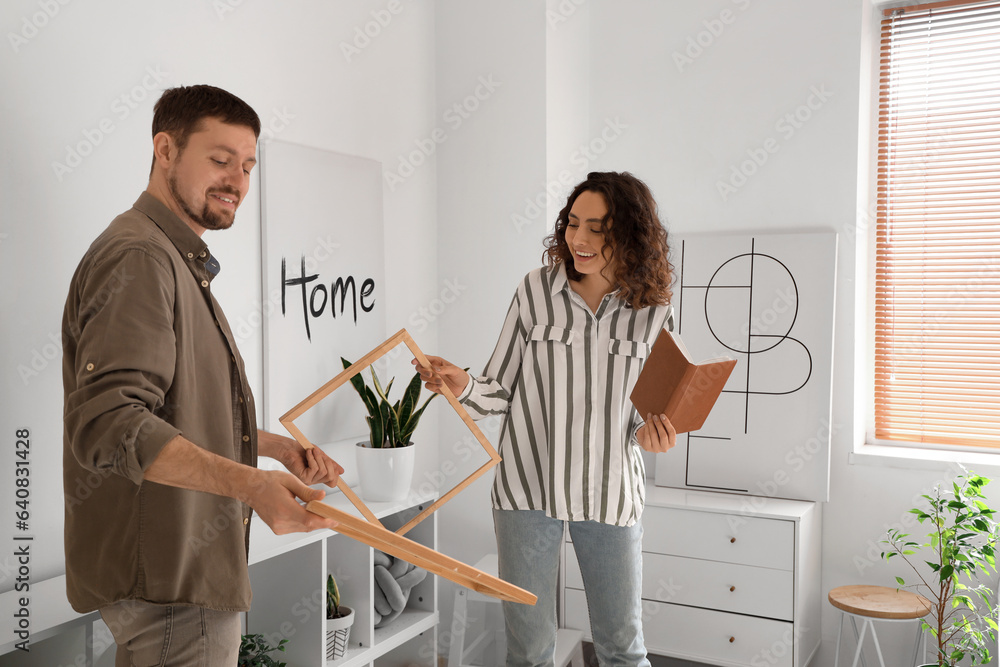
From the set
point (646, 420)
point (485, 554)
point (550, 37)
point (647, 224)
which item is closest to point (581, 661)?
point (485, 554)

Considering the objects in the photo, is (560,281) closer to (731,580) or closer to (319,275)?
(319,275)

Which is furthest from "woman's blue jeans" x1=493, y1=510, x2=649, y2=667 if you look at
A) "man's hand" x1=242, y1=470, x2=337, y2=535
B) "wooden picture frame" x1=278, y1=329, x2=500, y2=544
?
"man's hand" x1=242, y1=470, x2=337, y2=535

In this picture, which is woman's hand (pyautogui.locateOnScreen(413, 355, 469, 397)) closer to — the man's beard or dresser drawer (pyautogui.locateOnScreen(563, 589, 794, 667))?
the man's beard

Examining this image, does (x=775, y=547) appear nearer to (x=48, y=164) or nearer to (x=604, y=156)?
(x=604, y=156)

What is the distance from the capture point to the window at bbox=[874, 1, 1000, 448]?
2938mm

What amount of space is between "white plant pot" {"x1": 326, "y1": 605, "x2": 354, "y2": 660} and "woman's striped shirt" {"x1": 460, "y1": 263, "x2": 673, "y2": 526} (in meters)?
0.84

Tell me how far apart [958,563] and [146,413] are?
2.69 m

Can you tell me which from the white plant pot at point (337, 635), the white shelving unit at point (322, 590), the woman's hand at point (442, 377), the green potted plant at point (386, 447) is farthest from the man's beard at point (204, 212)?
the white plant pot at point (337, 635)

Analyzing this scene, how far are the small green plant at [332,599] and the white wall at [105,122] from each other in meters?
0.62

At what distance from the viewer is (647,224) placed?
6.16 ft

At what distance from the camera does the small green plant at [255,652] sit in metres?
2.12

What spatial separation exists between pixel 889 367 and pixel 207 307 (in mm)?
2724

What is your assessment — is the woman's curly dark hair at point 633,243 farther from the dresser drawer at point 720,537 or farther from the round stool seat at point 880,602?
the round stool seat at point 880,602

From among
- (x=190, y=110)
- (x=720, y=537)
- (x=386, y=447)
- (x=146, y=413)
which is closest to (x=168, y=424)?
(x=146, y=413)
